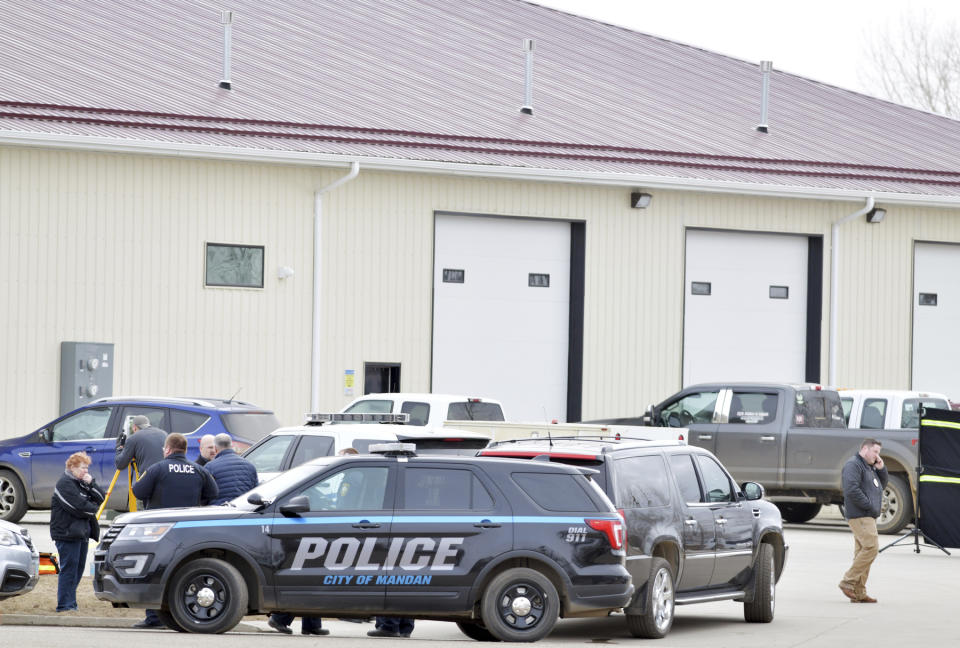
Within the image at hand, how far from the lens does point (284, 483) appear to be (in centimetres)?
1366

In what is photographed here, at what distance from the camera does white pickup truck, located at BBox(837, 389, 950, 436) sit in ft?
81.6

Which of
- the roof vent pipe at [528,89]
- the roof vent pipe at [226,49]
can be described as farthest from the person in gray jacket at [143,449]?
the roof vent pipe at [528,89]

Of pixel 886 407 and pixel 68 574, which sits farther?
pixel 886 407

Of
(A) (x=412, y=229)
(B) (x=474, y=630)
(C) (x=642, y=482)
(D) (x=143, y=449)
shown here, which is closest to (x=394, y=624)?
(B) (x=474, y=630)

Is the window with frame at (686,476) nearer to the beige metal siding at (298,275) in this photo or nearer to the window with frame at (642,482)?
the window with frame at (642,482)

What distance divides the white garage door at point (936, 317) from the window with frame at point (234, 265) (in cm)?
1390

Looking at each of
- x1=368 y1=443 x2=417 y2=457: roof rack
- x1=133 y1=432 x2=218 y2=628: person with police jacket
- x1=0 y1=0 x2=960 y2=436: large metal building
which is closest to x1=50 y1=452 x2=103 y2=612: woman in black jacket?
x1=133 y1=432 x2=218 y2=628: person with police jacket

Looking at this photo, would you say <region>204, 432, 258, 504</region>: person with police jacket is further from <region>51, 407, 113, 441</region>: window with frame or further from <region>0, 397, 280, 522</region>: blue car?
<region>51, 407, 113, 441</region>: window with frame

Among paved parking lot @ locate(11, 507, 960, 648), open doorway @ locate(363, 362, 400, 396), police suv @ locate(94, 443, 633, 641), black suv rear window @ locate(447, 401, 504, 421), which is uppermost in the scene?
open doorway @ locate(363, 362, 400, 396)

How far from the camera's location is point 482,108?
111 feet

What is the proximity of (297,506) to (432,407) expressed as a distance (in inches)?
448

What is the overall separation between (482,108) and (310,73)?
3.75 metres

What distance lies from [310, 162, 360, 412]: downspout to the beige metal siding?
13 cm

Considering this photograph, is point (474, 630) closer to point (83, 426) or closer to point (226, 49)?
point (83, 426)
